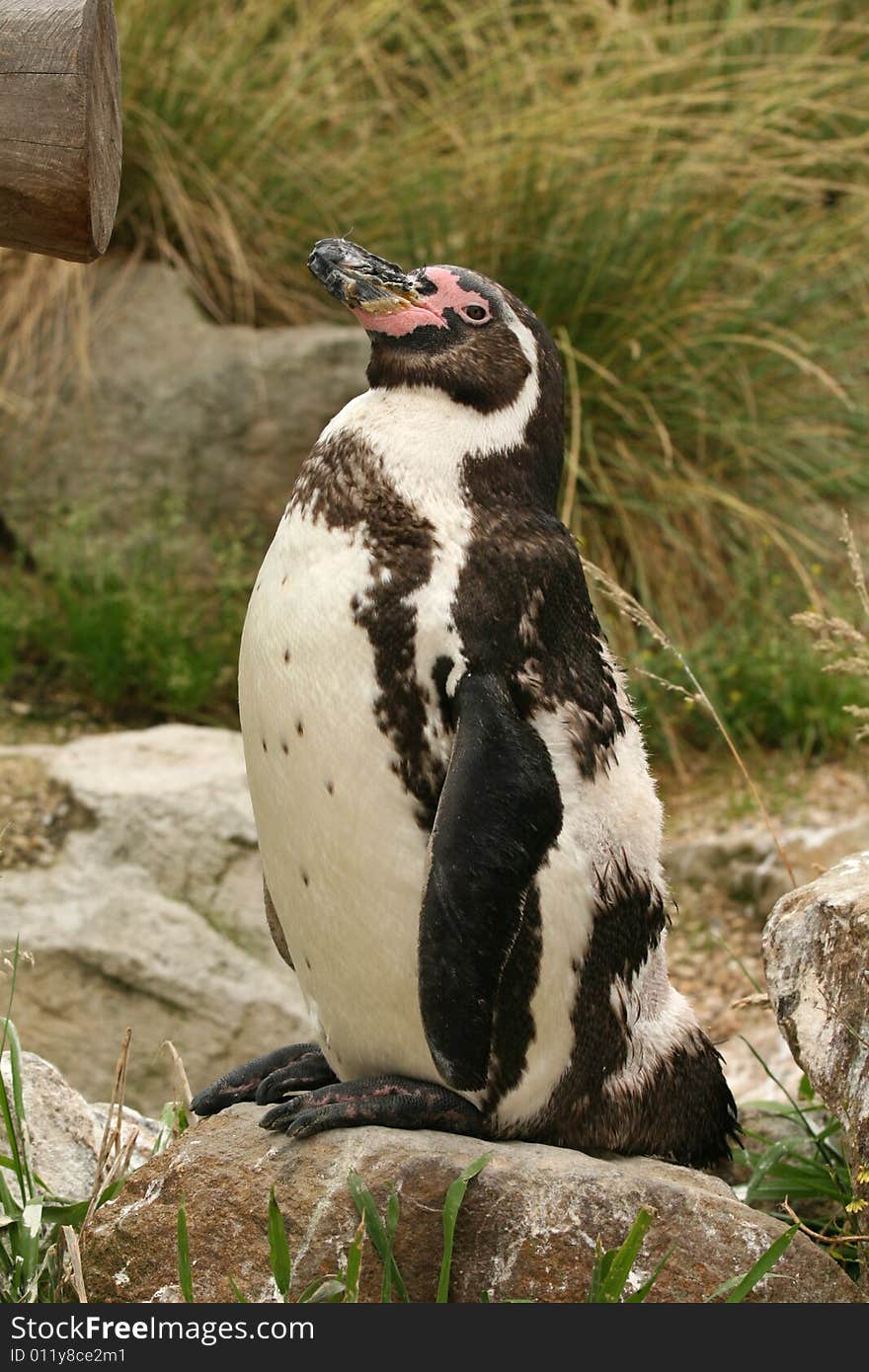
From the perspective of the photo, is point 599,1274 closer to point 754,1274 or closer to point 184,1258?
point 754,1274

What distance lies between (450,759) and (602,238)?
454cm

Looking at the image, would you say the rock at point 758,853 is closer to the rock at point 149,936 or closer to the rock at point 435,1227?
the rock at point 149,936

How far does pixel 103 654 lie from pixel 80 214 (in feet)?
12.0

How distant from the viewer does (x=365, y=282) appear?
8.52ft

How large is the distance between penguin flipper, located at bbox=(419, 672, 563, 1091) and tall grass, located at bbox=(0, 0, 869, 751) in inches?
148

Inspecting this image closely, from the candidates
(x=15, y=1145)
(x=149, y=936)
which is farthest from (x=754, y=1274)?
(x=149, y=936)

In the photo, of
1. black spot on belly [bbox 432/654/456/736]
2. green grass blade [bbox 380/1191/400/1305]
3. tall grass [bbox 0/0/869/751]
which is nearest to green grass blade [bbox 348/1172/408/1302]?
green grass blade [bbox 380/1191/400/1305]

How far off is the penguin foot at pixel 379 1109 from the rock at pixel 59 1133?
1.92 feet

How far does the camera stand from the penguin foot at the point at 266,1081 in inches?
111

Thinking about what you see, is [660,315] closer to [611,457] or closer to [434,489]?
[611,457]

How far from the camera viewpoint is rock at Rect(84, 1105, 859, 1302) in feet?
7.91

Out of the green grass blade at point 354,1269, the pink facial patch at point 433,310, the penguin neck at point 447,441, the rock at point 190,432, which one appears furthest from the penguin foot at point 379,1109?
the rock at point 190,432

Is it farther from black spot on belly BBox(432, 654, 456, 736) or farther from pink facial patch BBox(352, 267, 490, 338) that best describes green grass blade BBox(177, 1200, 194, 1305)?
pink facial patch BBox(352, 267, 490, 338)

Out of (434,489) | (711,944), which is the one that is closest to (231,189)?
(711,944)
